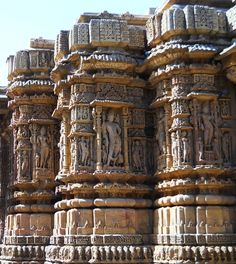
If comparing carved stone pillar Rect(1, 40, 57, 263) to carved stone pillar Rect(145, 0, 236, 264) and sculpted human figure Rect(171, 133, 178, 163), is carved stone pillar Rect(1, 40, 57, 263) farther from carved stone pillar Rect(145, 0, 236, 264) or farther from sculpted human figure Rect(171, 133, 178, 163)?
sculpted human figure Rect(171, 133, 178, 163)

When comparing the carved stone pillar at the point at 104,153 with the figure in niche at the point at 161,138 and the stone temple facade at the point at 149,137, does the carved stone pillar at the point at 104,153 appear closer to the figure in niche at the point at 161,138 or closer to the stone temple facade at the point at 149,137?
the stone temple facade at the point at 149,137

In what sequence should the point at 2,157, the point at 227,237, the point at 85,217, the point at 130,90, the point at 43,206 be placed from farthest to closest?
1. the point at 2,157
2. the point at 43,206
3. the point at 130,90
4. the point at 85,217
5. the point at 227,237

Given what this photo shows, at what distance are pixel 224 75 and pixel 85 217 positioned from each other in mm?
5521

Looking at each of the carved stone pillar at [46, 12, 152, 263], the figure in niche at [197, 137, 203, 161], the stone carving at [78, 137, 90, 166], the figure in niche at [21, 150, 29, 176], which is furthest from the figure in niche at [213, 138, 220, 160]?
the figure in niche at [21, 150, 29, 176]

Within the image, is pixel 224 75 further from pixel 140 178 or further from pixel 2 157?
pixel 2 157

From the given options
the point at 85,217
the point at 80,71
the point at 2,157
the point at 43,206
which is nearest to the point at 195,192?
the point at 85,217

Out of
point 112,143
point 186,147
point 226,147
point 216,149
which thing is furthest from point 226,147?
point 112,143

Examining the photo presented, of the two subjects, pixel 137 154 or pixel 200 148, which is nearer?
pixel 200 148

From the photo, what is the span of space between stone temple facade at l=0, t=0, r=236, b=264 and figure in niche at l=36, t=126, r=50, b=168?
2.61m

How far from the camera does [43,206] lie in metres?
20.8

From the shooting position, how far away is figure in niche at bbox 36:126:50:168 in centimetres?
2073

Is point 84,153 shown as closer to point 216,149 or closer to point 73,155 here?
point 73,155

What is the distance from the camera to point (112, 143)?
1675 cm

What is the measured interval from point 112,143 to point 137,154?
89 cm
